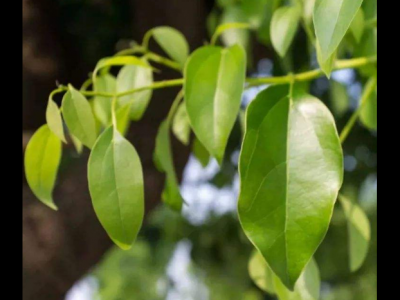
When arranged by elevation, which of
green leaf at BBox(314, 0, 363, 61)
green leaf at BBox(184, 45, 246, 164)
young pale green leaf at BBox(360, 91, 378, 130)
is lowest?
young pale green leaf at BBox(360, 91, 378, 130)

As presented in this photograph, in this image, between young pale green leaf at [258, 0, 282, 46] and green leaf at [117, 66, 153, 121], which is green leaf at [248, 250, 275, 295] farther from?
young pale green leaf at [258, 0, 282, 46]

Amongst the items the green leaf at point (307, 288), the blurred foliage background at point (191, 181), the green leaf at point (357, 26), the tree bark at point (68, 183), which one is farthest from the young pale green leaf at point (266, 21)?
the tree bark at point (68, 183)

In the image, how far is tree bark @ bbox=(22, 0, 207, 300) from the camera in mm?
1168

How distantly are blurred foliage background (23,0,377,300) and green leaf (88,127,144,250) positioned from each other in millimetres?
198

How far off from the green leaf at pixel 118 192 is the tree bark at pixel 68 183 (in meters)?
0.85

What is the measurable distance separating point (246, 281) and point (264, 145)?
2.25 m

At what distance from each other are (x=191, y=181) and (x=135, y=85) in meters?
1.59

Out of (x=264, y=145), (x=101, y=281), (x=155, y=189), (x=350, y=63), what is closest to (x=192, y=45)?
(x=155, y=189)

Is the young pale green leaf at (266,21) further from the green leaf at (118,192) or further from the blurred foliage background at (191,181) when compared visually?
the green leaf at (118,192)

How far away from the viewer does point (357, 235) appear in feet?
1.59

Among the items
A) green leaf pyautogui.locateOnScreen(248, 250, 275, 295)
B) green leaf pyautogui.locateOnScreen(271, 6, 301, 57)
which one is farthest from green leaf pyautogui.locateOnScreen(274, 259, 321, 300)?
green leaf pyautogui.locateOnScreen(271, 6, 301, 57)

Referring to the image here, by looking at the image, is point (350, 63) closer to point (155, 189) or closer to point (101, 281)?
point (155, 189)

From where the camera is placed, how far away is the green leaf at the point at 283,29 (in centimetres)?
44
